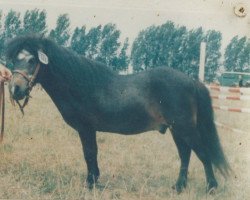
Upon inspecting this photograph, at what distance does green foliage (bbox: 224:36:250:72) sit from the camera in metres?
2.77

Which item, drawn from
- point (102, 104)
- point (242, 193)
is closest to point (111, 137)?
point (102, 104)

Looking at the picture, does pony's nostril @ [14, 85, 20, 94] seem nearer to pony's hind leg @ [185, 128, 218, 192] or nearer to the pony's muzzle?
the pony's muzzle

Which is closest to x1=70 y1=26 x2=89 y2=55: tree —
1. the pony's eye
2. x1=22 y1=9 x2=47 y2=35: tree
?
x1=22 y1=9 x2=47 y2=35: tree

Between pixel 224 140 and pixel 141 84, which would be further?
pixel 224 140

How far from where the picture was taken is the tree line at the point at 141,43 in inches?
108

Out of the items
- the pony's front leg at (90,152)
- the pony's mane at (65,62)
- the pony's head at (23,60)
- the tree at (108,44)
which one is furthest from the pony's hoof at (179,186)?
the pony's head at (23,60)

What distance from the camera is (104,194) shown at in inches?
97.1

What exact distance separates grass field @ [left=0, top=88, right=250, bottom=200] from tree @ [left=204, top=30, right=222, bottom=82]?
1.80 feet

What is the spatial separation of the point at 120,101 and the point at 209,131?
2.53 feet

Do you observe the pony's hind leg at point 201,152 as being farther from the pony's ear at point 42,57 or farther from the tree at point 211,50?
the pony's ear at point 42,57

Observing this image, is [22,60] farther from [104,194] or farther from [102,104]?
[104,194]

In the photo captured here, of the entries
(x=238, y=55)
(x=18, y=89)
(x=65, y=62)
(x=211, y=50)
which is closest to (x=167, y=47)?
(x=211, y=50)

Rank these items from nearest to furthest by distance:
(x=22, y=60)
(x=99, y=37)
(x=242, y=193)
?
(x=22, y=60), (x=242, y=193), (x=99, y=37)

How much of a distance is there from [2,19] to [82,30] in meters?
0.67
